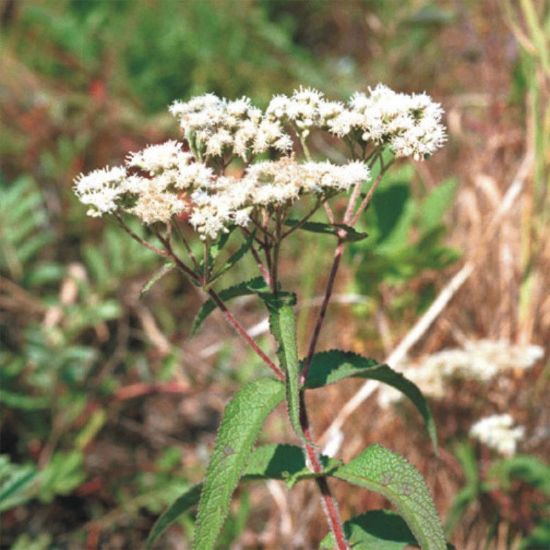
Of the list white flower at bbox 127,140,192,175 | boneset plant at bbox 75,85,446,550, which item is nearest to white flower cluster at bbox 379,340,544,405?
boneset plant at bbox 75,85,446,550

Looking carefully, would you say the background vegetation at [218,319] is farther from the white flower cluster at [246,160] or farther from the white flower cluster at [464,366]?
the white flower cluster at [246,160]

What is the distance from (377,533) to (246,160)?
697mm

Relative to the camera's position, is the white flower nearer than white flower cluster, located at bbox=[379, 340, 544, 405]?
Yes

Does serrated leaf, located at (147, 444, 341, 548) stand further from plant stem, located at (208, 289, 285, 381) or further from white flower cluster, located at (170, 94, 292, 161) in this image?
white flower cluster, located at (170, 94, 292, 161)

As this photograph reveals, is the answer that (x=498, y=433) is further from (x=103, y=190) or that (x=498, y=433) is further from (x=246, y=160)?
(x=103, y=190)

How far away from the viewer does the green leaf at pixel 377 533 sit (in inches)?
59.5

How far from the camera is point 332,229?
→ 151 centimetres

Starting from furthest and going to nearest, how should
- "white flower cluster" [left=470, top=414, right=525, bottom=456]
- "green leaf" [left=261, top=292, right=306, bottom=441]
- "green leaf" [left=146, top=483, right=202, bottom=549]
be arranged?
"white flower cluster" [left=470, top=414, right=525, bottom=456]
"green leaf" [left=146, top=483, right=202, bottom=549]
"green leaf" [left=261, top=292, right=306, bottom=441]

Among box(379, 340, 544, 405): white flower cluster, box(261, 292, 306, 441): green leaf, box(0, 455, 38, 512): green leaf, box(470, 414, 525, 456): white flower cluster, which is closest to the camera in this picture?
box(261, 292, 306, 441): green leaf

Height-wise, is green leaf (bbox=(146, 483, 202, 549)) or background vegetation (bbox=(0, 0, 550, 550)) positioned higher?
background vegetation (bbox=(0, 0, 550, 550))

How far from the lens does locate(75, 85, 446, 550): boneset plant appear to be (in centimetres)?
132

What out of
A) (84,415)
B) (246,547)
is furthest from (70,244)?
(246,547)

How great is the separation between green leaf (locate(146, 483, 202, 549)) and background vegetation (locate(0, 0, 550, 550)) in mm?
460

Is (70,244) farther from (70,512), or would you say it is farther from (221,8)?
(221,8)
